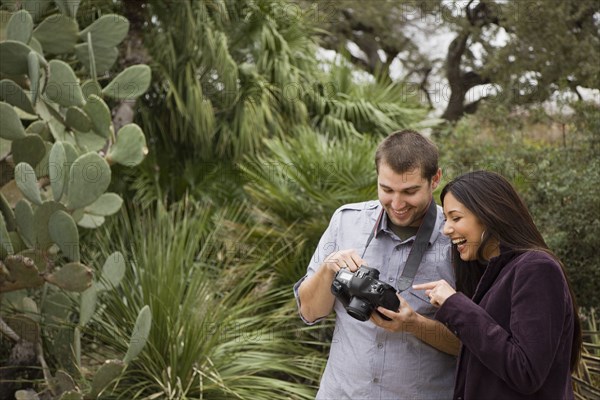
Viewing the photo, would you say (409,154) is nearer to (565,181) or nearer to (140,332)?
(140,332)

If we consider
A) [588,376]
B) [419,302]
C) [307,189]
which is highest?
[419,302]

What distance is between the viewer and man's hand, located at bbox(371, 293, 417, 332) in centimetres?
224

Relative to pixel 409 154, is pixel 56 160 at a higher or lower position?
lower

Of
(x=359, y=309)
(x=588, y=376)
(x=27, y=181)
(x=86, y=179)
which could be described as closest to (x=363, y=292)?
(x=359, y=309)

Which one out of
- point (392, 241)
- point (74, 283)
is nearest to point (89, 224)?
point (74, 283)

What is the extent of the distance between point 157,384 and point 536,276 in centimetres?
273

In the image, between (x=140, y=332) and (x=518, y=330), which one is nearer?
(x=518, y=330)

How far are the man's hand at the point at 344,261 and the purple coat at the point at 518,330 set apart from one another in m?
0.31

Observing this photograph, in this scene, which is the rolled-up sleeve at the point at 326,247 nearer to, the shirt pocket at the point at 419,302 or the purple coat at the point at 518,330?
the shirt pocket at the point at 419,302

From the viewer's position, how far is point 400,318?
2240 millimetres

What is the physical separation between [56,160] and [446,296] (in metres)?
2.36

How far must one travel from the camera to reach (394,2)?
13523mm

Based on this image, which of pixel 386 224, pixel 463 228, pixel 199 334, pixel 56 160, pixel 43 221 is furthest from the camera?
pixel 199 334

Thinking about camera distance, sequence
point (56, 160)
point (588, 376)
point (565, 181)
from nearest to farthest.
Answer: point (588, 376)
point (56, 160)
point (565, 181)
